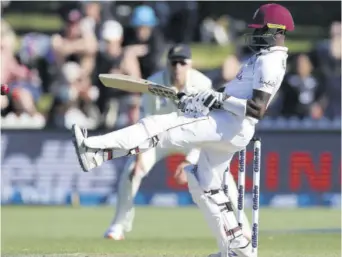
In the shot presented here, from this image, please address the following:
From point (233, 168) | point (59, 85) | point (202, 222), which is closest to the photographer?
point (202, 222)

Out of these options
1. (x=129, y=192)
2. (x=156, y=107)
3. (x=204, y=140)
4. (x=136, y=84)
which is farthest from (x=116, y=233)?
(x=204, y=140)

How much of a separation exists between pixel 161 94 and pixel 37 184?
7628mm

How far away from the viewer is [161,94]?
28.9 ft

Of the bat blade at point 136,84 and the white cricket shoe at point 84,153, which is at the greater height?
the bat blade at point 136,84

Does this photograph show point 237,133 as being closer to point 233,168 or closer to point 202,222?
point 202,222

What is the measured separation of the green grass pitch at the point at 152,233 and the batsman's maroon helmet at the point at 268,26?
2.29 meters

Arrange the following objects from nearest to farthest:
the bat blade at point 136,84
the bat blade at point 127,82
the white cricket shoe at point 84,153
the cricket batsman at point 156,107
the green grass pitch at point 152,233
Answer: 1. the white cricket shoe at point 84,153
2. the bat blade at point 136,84
3. the bat blade at point 127,82
4. the green grass pitch at point 152,233
5. the cricket batsman at point 156,107

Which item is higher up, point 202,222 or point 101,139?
point 101,139

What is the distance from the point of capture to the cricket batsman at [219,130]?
8.38 meters

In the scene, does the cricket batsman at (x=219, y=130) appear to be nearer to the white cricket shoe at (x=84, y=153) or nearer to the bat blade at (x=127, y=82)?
the white cricket shoe at (x=84, y=153)

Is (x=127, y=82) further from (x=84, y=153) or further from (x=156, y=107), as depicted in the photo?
(x=156, y=107)

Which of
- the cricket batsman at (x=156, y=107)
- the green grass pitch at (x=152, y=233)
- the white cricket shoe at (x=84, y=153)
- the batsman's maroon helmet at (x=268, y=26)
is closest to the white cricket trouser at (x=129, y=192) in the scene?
the cricket batsman at (x=156, y=107)

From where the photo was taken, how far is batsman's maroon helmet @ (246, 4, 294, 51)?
870 centimetres

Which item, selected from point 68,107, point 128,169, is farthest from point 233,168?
point 128,169
